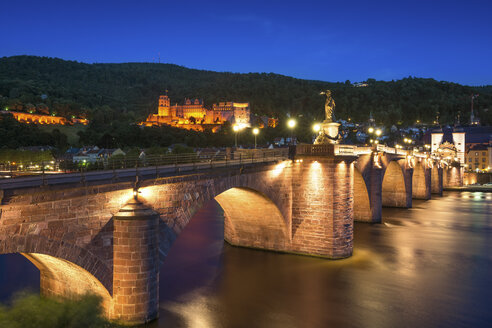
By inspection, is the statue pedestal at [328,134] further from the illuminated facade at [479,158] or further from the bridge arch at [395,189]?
the illuminated facade at [479,158]

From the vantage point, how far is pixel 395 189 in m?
46.8

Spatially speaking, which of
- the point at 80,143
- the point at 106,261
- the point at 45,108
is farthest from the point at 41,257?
the point at 45,108

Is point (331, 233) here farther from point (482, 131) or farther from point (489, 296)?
point (482, 131)

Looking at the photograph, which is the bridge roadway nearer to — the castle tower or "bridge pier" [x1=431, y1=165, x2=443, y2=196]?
"bridge pier" [x1=431, y1=165, x2=443, y2=196]

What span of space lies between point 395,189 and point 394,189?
0.12m

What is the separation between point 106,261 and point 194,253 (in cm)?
1334

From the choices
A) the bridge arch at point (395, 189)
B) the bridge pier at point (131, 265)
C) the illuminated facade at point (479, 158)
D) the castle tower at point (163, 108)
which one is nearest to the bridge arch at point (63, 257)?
the bridge pier at point (131, 265)

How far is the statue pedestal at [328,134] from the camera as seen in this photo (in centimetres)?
2558

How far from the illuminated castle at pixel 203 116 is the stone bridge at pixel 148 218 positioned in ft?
448

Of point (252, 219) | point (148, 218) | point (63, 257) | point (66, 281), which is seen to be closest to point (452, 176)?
point (252, 219)

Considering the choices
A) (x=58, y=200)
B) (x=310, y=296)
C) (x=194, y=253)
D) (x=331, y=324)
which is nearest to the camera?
(x=58, y=200)

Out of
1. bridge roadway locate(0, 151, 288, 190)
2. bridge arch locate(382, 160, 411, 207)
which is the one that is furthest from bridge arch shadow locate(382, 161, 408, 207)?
bridge roadway locate(0, 151, 288, 190)

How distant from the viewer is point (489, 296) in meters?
18.5

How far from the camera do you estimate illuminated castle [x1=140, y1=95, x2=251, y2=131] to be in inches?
6452
